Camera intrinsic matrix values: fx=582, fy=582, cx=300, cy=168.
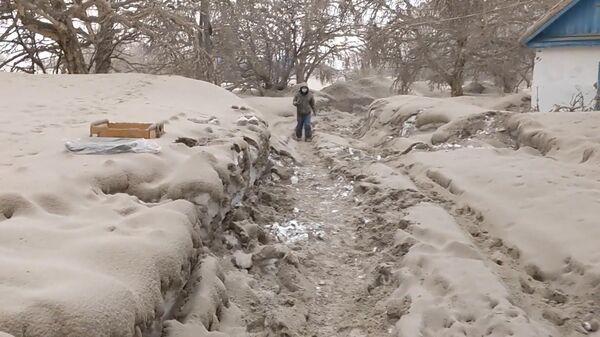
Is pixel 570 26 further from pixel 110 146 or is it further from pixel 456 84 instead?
pixel 110 146

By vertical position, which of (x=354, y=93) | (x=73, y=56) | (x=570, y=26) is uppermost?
(x=570, y=26)

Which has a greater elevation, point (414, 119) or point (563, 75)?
point (563, 75)

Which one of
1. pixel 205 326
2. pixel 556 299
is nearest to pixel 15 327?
pixel 205 326

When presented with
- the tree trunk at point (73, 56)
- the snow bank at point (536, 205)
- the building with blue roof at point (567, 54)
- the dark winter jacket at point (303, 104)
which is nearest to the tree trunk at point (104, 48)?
the tree trunk at point (73, 56)

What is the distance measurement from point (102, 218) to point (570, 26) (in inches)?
508

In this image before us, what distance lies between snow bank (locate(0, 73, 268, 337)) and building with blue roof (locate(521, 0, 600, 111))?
936 centimetres

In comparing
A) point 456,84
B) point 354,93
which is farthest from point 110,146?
point 456,84

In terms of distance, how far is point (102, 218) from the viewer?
354 cm

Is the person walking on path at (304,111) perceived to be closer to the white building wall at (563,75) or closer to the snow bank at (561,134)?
the snow bank at (561,134)

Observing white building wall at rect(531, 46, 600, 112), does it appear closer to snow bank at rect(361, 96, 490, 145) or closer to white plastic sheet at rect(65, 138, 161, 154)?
snow bank at rect(361, 96, 490, 145)

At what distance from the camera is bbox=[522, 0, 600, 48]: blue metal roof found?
1303cm

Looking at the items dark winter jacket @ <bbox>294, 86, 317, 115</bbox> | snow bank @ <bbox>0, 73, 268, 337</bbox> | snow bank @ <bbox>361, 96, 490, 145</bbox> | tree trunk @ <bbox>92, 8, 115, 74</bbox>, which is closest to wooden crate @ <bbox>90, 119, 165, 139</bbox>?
snow bank @ <bbox>0, 73, 268, 337</bbox>

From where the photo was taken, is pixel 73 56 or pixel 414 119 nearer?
pixel 414 119

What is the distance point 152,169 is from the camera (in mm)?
4629
